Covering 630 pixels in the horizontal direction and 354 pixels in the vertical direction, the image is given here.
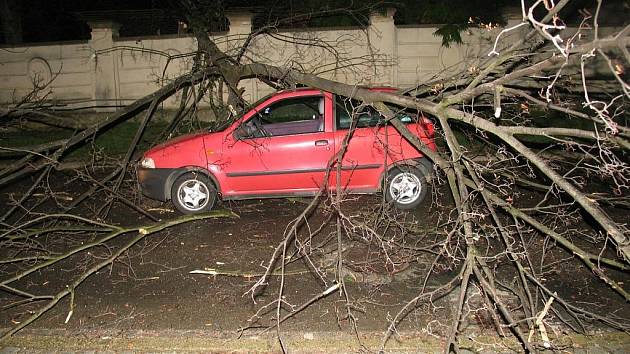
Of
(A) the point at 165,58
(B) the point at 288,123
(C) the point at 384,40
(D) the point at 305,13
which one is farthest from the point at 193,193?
(C) the point at 384,40

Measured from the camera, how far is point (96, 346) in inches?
157

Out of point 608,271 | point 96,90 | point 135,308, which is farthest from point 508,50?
point 96,90

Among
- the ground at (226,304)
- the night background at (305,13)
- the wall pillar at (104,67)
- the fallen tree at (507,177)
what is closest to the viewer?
the fallen tree at (507,177)

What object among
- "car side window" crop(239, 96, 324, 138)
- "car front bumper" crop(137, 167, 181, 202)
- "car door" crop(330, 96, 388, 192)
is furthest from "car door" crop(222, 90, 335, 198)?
"car front bumper" crop(137, 167, 181, 202)

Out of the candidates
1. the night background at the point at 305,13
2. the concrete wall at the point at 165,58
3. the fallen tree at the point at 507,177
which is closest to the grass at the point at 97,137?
the concrete wall at the point at 165,58

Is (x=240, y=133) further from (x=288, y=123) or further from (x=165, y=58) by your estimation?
(x=165, y=58)

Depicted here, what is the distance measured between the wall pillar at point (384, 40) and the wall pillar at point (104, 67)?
21.1 ft

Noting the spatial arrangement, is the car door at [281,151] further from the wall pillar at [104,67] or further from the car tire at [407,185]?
the wall pillar at [104,67]

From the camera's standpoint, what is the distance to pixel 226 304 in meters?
4.48

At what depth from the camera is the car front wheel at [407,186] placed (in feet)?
21.0

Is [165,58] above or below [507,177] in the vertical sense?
above

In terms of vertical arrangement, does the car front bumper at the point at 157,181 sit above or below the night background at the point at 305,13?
below

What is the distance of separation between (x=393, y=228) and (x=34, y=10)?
15.4m

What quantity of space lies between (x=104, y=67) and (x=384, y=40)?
700 cm
